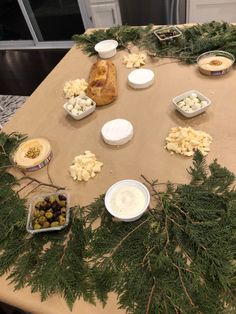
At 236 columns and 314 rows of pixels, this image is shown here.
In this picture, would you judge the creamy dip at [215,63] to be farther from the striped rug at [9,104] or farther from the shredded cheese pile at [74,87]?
the striped rug at [9,104]

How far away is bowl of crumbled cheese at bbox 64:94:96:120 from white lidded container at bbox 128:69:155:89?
0.27 m

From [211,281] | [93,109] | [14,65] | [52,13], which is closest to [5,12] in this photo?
[52,13]

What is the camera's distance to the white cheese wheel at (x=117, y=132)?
1300 millimetres

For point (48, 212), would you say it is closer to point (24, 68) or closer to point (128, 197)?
point (128, 197)

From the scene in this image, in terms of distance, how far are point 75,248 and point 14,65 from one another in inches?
122

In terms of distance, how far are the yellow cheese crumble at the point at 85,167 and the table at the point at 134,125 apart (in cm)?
2

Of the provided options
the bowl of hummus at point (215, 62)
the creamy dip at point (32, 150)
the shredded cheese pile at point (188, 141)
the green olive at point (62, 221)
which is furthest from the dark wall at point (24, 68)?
the green olive at point (62, 221)

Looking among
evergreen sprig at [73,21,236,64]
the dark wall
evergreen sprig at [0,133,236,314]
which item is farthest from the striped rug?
evergreen sprig at [0,133,236,314]

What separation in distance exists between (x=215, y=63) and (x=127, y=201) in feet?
3.14

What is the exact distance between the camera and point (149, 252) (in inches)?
35.4

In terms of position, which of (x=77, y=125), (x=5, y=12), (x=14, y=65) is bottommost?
(x=14, y=65)

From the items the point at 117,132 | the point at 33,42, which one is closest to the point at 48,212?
the point at 117,132

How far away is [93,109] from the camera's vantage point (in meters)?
1.48

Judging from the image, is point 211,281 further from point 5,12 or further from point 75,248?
point 5,12
